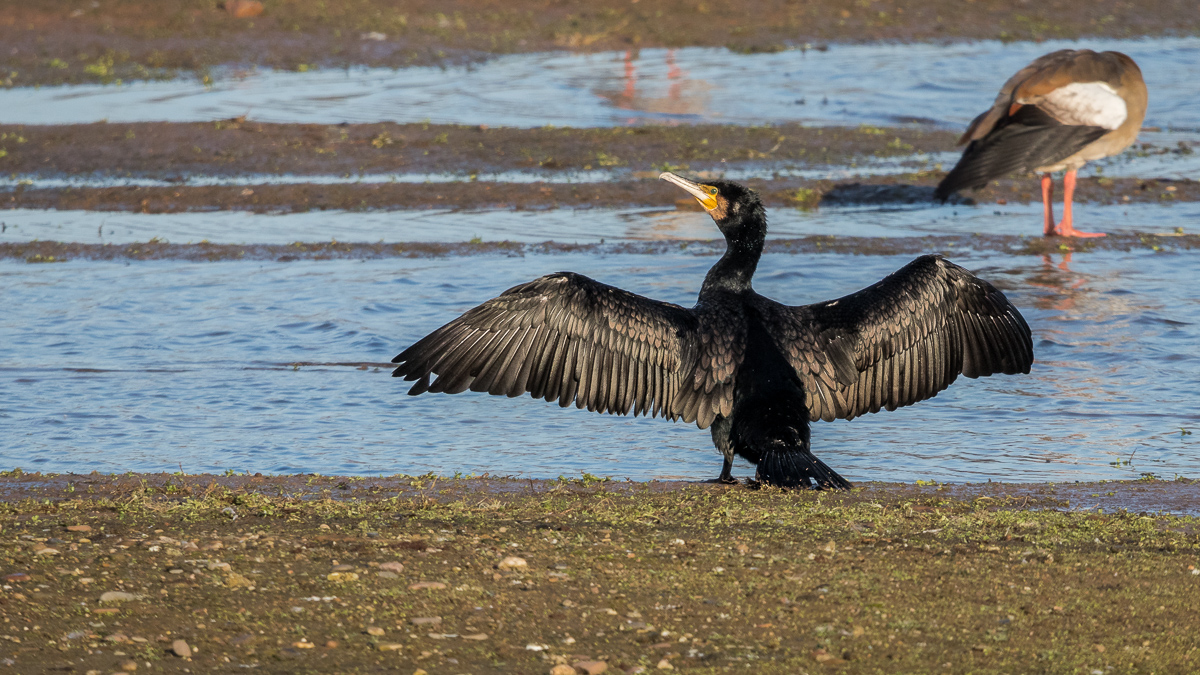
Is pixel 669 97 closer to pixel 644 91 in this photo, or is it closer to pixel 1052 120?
pixel 644 91

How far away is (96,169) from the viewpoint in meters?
14.2

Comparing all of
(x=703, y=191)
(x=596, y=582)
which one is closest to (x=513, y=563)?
(x=596, y=582)

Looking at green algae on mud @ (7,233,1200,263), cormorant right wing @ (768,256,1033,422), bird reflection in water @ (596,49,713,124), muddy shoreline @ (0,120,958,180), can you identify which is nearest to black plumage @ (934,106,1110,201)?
green algae on mud @ (7,233,1200,263)

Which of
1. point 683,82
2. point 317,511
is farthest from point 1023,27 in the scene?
point 317,511

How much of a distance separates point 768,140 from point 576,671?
474 inches

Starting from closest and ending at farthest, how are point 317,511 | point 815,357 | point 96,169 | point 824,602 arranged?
point 824,602
point 317,511
point 815,357
point 96,169

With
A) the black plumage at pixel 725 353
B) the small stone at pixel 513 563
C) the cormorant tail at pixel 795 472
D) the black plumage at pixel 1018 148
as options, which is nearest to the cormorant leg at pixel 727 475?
the black plumage at pixel 725 353

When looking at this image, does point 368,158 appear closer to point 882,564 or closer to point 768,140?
point 768,140

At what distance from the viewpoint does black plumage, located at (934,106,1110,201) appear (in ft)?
34.8

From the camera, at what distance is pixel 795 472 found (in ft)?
17.2

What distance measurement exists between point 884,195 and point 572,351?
314 inches

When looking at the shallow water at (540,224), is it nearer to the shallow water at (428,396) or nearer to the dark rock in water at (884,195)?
the dark rock in water at (884,195)

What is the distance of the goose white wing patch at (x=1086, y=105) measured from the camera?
10844 millimetres

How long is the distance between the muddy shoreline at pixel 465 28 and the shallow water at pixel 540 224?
8.81 meters
